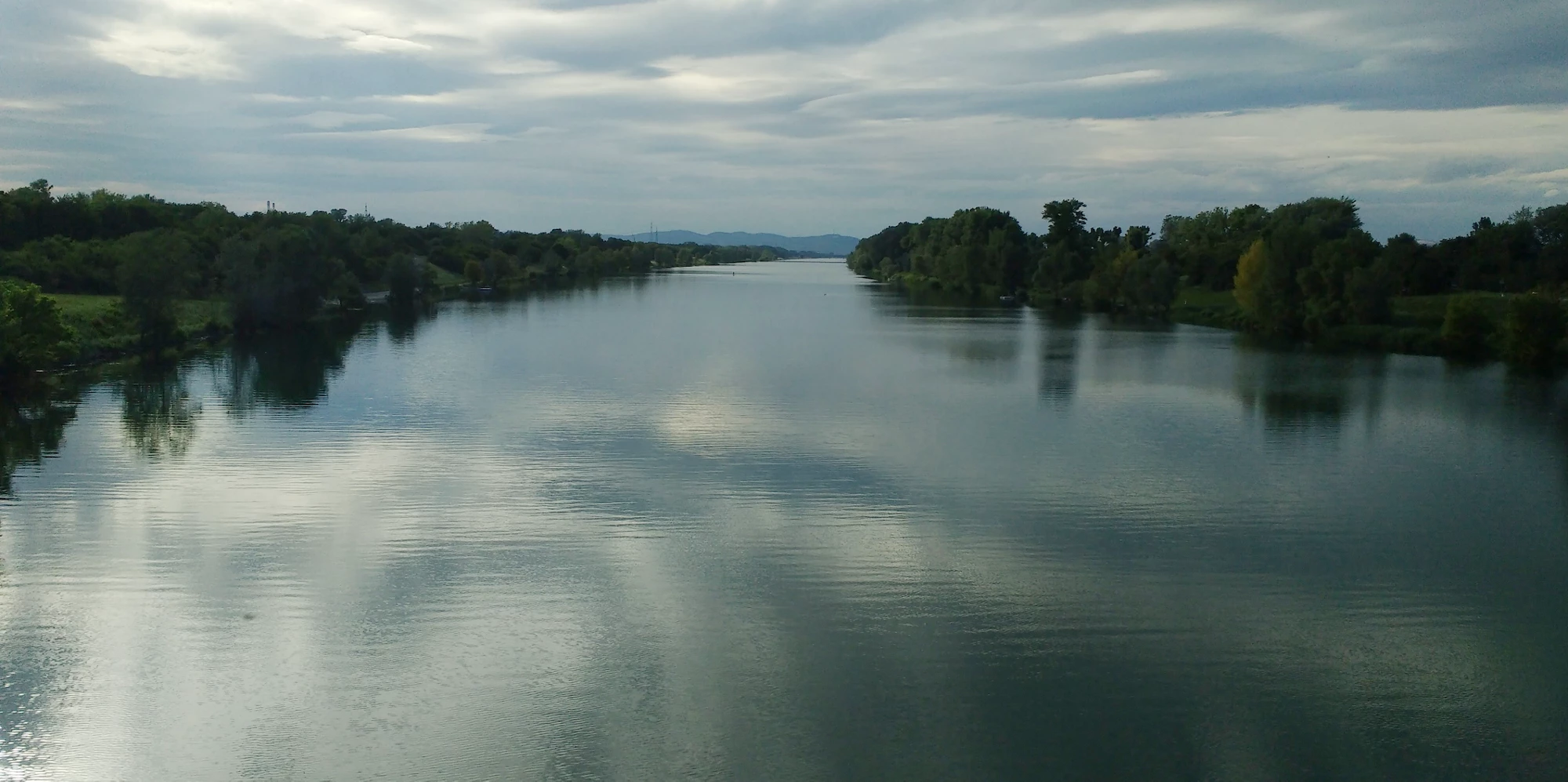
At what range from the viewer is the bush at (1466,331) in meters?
33.1

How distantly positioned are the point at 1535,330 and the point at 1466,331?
2.74 metres

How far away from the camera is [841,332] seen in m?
41.2

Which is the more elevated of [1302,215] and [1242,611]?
[1302,215]

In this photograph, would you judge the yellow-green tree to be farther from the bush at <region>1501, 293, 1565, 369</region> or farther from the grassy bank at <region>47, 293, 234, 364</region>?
the grassy bank at <region>47, 293, 234, 364</region>

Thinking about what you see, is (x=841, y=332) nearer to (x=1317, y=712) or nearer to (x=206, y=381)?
Answer: (x=206, y=381)

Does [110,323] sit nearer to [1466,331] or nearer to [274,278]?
[274,278]

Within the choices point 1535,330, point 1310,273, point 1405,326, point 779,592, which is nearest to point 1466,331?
point 1535,330

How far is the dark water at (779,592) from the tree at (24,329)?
247 cm

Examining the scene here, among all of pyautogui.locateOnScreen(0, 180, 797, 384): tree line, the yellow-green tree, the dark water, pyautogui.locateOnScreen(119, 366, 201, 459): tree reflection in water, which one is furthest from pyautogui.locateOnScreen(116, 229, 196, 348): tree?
the yellow-green tree

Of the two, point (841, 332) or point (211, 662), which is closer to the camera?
point (211, 662)

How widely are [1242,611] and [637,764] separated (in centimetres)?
573

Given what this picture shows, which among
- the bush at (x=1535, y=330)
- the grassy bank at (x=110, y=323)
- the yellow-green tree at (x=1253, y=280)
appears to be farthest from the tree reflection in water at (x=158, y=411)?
the yellow-green tree at (x=1253, y=280)

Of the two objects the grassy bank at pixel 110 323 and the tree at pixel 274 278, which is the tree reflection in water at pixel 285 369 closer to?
the tree at pixel 274 278

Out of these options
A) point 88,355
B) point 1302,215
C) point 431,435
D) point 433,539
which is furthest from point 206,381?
point 1302,215
